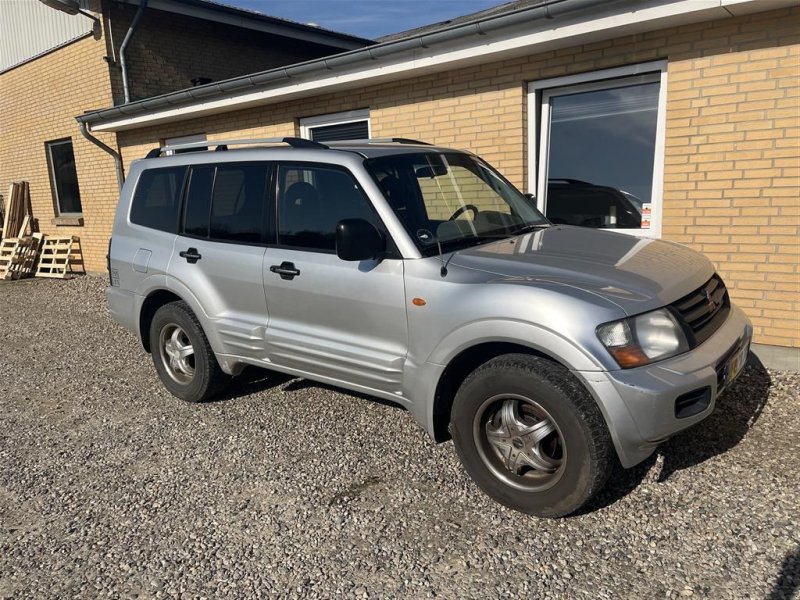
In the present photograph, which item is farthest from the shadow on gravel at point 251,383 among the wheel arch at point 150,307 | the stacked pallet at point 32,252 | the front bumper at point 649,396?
the stacked pallet at point 32,252

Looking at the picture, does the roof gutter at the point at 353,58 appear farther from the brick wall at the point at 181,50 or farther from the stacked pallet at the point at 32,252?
the stacked pallet at the point at 32,252

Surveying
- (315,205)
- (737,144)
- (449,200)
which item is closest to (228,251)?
(315,205)

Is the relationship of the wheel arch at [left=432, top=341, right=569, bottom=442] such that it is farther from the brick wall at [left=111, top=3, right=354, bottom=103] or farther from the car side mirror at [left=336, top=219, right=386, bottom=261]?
the brick wall at [left=111, top=3, right=354, bottom=103]

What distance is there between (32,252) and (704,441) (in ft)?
42.5

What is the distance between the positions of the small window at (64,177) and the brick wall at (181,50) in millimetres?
2465

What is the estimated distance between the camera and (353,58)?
679 centimetres

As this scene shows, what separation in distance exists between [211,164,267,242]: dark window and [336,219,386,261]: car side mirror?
1.04m

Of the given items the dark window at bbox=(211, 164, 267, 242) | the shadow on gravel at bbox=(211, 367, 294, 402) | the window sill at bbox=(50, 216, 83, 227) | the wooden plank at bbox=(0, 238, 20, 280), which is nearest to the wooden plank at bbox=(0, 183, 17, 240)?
the wooden plank at bbox=(0, 238, 20, 280)

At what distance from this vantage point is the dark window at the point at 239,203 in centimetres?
417

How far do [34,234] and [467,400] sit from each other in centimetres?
1263

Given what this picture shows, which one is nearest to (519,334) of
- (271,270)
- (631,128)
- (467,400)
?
(467,400)

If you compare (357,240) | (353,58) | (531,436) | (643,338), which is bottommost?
(531,436)

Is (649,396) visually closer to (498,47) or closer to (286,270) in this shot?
(286,270)

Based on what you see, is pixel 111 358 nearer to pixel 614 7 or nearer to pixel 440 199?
pixel 440 199
